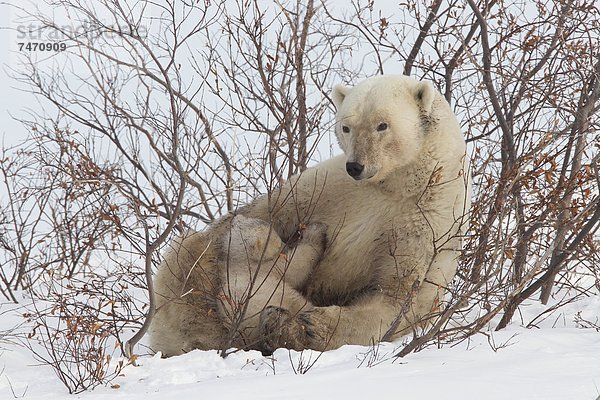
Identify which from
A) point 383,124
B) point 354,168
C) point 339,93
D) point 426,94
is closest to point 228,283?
point 354,168

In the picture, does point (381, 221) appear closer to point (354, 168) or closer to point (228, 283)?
point (354, 168)

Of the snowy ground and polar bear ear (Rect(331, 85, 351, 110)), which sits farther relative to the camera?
polar bear ear (Rect(331, 85, 351, 110))

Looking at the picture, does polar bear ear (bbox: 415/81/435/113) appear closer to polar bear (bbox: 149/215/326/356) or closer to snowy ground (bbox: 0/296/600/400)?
polar bear (bbox: 149/215/326/356)

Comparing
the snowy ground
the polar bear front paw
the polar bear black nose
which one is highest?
the polar bear black nose

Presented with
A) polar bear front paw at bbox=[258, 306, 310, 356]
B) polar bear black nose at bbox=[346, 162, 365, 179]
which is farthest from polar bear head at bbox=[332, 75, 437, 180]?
polar bear front paw at bbox=[258, 306, 310, 356]

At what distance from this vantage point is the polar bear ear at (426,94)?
4.94m

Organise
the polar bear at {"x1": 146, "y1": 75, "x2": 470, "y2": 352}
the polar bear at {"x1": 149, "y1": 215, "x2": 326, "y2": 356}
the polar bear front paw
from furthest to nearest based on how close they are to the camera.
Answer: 1. the polar bear at {"x1": 149, "y1": 215, "x2": 326, "y2": 356}
2. the polar bear at {"x1": 146, "y1": 75, "x2": 470, "y2": 352}
3. the polar bear front paw

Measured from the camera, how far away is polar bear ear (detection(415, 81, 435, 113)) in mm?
4941

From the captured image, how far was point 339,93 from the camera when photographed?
5.29m

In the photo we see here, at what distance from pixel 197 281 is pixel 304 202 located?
838 mm

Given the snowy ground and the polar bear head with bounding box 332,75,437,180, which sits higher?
the polar bear head with bounding box 332,75,437,180

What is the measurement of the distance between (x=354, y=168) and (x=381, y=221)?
446 mm

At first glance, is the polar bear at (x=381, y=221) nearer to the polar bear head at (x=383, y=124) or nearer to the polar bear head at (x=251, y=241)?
the polar bear head at (x=383, y=124)

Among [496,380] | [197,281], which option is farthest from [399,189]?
[496,380]
